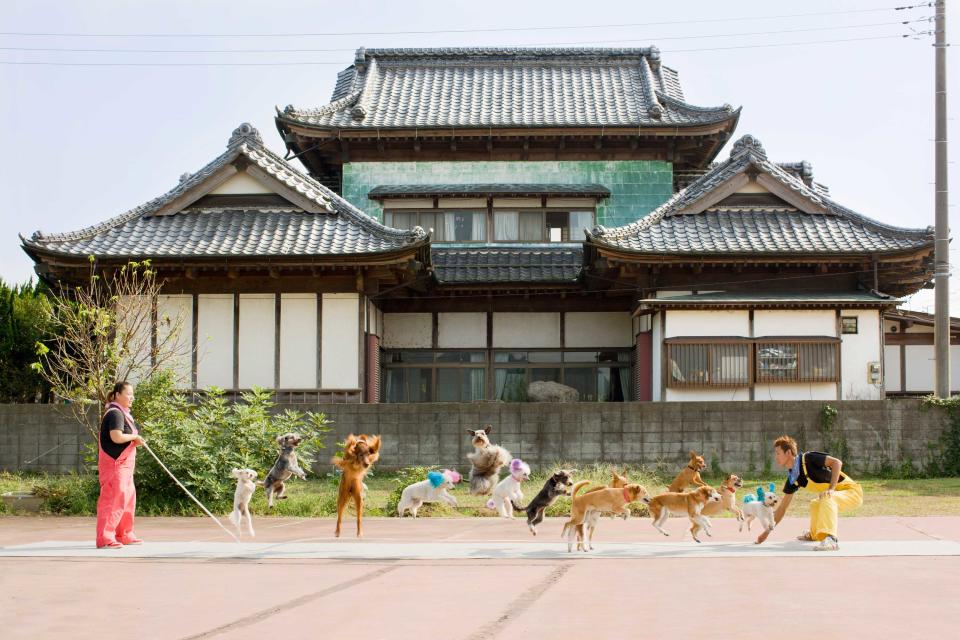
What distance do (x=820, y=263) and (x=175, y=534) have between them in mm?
15345

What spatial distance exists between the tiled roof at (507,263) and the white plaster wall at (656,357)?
253 cm

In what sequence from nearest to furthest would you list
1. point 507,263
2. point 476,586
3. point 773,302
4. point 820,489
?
point 476,586 → point 820,489 → point 773,302 → point 507,263

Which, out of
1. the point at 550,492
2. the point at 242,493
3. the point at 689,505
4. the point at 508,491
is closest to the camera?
the point at 689,505

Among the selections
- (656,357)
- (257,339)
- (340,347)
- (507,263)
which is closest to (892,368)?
(656,357)

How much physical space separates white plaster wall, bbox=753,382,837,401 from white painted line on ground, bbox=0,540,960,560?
10.9m

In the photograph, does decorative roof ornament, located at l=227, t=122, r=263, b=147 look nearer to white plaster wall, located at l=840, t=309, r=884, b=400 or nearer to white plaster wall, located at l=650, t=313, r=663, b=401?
white plaster wall, located at l=650, t=313, r=663, b=401

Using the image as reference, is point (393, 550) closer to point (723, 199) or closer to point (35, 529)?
point (35, 529)

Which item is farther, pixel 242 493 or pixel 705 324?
pixel 705 324

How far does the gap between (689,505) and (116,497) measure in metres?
5.83

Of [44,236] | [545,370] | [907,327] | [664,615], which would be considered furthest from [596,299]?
[664,615]

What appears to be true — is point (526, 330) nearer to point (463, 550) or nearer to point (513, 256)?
point (513, 256)

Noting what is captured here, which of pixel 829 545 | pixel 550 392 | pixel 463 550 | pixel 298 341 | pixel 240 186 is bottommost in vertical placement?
pixel 463 550

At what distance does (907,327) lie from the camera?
2567 centimetres

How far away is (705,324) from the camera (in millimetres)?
21328
